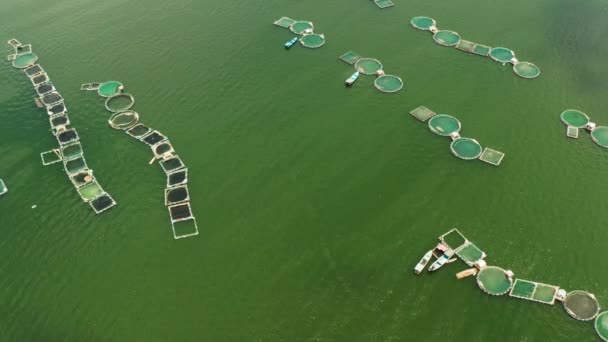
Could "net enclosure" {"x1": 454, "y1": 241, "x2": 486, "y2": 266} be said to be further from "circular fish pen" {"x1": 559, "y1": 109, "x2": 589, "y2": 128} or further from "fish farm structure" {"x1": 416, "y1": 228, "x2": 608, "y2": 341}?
"circular fish pen" {"x1": 559, "y1": 109, "x2": 589, "y2": 128}

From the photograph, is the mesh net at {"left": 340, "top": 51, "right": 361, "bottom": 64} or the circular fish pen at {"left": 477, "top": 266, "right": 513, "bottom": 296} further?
the mesh net at {"left": 340, "top": 51, "right": 361, "bottom": 64}

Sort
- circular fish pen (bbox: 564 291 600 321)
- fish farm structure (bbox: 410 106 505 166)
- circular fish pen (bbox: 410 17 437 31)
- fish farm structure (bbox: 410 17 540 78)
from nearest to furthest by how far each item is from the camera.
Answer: circular fish pen (bbox: 564 291 600 321)
fish farm structure (bbox: 410 106 505 166)
fish farm structure (bbox: 410 17 540 78)
circular fish pen (bbox: 410 17 437 31)

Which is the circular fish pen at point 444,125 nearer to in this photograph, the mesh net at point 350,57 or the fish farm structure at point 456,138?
the fish farm structure at point 456,138

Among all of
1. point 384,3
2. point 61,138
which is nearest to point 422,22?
point 384,3

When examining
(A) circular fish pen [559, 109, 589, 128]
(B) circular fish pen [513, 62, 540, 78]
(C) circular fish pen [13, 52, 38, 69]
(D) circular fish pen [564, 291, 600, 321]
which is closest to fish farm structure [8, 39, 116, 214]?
(C) circular fish pen [13, 52, 38, 69]

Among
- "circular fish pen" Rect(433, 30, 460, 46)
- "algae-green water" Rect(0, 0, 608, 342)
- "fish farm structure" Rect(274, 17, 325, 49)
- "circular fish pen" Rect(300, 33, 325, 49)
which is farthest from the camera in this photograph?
"fish farm structure" Rect(274, 17, 325, 49)

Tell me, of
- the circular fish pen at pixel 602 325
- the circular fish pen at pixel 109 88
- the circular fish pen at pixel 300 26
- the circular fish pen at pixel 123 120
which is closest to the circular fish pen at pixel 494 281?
the circular fish pen at pixel 602 325

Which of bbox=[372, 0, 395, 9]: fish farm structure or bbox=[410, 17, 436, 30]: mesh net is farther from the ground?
bbox=[372, 0, 395, 9]: fish farm structure

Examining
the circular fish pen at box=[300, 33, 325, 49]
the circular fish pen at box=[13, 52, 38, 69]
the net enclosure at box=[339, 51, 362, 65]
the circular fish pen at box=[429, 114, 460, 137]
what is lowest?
the circular fish pen at box=[429, 114, 460, 137]
